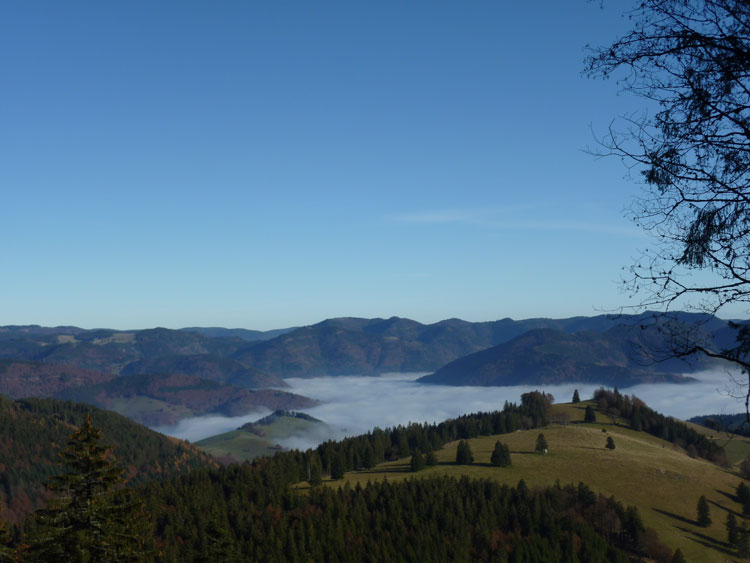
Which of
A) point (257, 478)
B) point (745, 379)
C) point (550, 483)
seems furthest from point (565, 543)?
point (745, 379)

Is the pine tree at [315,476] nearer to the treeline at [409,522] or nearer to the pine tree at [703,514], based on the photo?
the treeline at [409,522]

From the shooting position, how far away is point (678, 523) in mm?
159125

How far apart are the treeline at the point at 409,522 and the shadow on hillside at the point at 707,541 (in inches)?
474

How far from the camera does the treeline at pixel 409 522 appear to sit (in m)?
133

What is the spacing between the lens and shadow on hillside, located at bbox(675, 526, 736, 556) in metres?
150

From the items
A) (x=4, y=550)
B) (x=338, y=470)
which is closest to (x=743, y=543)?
(x=338, y=470)

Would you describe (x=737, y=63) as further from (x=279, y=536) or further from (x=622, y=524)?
(x=622, y=524)

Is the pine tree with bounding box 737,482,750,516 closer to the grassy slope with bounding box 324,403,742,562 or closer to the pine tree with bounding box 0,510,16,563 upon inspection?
the grassy slope with bounding box 324,403,742,562

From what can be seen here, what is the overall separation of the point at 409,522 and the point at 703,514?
274 feet

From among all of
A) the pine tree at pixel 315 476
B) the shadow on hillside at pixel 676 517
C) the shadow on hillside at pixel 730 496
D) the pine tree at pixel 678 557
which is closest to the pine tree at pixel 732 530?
the shadow on hillside at pixel 676 517

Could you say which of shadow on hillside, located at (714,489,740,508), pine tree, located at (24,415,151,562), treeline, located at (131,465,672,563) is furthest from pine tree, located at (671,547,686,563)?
pine tree, located at (24,415,151,562)

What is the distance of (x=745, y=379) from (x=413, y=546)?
136 m

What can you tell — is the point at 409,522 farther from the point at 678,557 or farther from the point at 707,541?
the point at 707,541

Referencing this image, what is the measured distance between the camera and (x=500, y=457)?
194 meters
